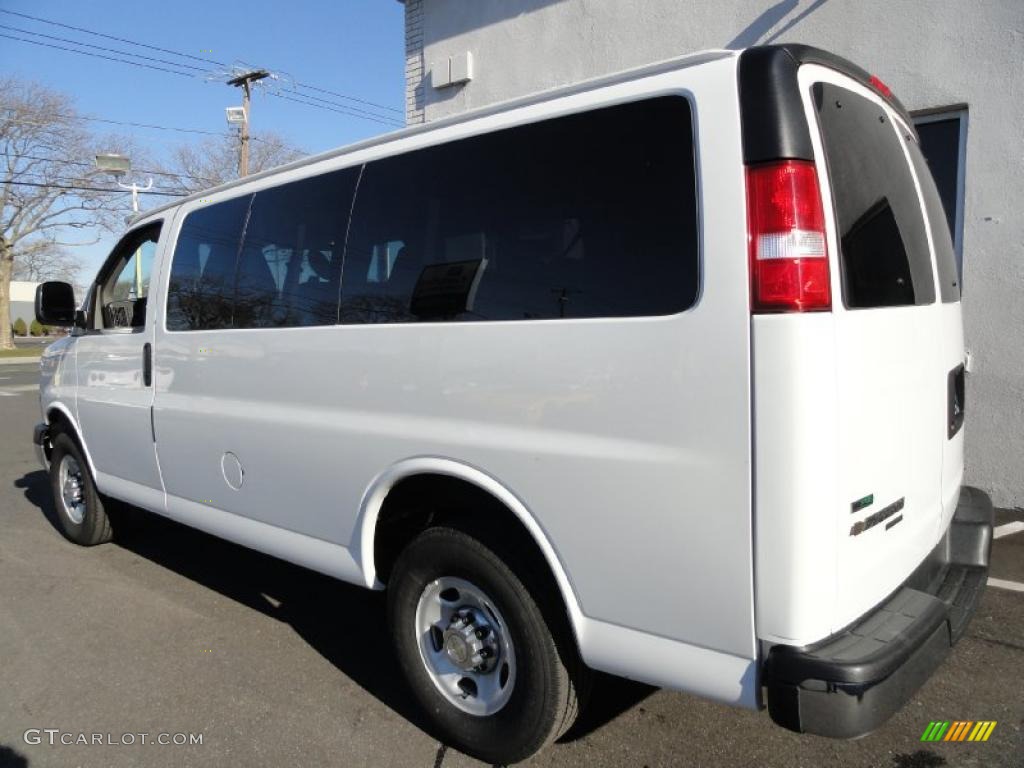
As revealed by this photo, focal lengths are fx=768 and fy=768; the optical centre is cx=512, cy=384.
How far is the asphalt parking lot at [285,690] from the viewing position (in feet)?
9.25

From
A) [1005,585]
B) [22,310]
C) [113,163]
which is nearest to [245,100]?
[113,163]

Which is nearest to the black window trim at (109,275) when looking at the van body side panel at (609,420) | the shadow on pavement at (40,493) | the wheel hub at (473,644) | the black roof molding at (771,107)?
the van body side panel at (609,420)

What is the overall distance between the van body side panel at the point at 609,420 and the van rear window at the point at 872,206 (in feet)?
1.06

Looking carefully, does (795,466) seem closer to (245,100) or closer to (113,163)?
(113,163)

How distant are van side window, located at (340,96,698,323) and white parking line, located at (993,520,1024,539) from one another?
169 inches

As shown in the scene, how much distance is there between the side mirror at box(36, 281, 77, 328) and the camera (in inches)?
196

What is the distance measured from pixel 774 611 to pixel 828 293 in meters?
0.82

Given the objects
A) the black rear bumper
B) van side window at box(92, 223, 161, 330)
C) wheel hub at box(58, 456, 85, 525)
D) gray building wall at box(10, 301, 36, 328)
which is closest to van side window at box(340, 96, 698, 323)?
the black rear bumper

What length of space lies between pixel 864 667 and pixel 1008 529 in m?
4.22

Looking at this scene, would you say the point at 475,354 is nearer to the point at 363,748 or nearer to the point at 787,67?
the point at 787,67

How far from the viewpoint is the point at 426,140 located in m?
2.91

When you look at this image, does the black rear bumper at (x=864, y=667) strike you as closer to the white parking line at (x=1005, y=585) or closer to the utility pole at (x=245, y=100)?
the white parking line at (x=1005, y=585)

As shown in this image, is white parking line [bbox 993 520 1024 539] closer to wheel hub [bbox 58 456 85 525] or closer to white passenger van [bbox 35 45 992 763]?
white passenger van [bbox 35 45 992 763]

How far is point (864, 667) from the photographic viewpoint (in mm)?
1923
